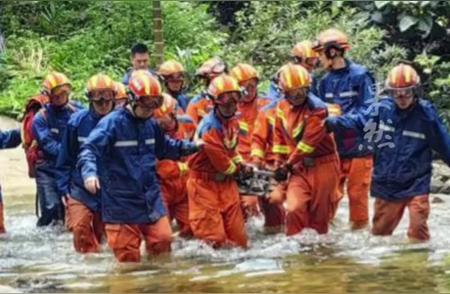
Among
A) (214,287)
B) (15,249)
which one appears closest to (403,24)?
(15,249)

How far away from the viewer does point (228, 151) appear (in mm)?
9781

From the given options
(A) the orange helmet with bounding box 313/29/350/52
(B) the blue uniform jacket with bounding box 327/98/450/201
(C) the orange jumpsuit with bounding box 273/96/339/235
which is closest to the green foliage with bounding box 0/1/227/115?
(A) the orange helmet with bounding box 313/29/350/52

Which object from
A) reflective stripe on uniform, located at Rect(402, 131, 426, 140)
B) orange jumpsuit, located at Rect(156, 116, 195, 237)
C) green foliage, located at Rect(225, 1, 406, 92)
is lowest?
orange jumpsuit, located at Rect(156, 116, 195, 237)

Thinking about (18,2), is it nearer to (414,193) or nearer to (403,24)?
(403,24)

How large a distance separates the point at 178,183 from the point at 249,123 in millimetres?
1164

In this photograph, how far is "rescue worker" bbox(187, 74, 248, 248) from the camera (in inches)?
381

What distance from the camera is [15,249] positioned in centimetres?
1084

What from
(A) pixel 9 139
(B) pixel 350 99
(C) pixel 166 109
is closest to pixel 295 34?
(B) pixel 350 99

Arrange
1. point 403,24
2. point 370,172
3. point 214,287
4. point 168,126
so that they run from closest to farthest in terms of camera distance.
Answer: point 214,287
point 168,126
point 370,172
point 403,24

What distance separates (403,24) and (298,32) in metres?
1.82

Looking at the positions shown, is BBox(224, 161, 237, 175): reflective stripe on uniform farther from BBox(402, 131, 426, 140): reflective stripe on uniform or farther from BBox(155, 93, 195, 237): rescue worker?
BBox(402, 131, 426, 140): reflective stripe on uniform

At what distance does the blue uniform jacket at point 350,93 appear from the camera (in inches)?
A: 438

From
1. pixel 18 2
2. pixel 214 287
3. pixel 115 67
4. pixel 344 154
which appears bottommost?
pixel 214 287

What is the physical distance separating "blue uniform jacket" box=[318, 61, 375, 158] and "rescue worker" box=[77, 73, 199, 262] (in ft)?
8.41
